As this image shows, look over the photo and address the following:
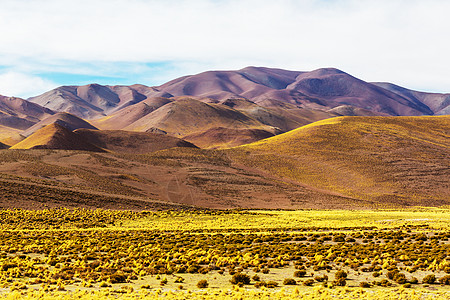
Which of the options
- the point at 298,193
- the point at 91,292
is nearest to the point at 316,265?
the point at 91,292

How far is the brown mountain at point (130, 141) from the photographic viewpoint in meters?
160

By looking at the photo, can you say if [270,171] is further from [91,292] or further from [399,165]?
[91,292]

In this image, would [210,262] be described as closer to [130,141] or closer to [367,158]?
[367,158]

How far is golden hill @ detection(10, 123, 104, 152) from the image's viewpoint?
129m

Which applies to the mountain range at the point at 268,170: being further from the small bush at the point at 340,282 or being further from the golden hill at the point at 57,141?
the small bush at the point at 340,282

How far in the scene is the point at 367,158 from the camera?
120 metres

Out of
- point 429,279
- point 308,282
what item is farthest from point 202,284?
point 429,279

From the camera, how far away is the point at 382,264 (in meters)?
25.7

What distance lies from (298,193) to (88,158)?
47.9 metres

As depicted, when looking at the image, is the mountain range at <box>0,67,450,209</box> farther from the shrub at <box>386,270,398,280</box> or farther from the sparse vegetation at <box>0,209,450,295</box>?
the shrub at <box>386,270,398,280</box>

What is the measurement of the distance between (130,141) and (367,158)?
87.5 meters

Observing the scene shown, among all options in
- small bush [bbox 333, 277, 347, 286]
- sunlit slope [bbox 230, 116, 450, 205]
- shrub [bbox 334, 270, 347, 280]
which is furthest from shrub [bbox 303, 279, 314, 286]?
sunlit slope [bbox 230, 116, 450, 205]

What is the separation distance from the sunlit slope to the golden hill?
45609 mm

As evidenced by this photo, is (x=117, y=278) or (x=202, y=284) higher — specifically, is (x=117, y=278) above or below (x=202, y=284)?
below
